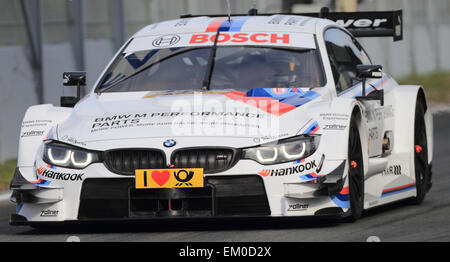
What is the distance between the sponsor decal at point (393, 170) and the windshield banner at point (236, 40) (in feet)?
3.61

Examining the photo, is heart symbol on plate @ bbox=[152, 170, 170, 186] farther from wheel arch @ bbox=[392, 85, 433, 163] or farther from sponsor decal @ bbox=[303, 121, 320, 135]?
wheel arch @ bbox=[392, 85, 433, 163]

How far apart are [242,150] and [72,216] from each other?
1.20 m

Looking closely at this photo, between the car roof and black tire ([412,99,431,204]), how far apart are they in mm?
1130

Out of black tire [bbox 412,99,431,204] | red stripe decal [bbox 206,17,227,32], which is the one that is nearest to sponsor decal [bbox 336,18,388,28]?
black tire [bbox 412,99,431,204]

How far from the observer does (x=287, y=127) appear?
768 cm

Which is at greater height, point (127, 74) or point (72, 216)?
point (127, 74)

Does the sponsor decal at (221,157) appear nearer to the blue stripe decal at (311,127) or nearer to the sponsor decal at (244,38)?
the blue stripe decal at (311,127)

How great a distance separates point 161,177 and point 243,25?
2.24 m

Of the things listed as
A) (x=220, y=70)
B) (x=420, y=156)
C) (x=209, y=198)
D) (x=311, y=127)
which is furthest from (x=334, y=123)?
(x=420, y=156)

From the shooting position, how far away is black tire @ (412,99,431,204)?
31.9 ft

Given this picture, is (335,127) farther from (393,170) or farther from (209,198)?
(393,170)
